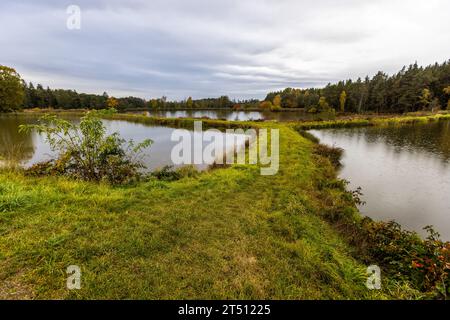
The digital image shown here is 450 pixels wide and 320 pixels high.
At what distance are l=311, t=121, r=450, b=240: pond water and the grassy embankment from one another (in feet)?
7.25

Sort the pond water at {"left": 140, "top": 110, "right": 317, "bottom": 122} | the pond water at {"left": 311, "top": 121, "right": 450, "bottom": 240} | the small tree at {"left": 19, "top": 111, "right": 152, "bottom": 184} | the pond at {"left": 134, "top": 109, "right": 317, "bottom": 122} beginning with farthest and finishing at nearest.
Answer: the pond water at {"left": 140, "top": 110, "right": 317, "bottom": 122}, the pond at {"left": 134, "top": 109, "right": 317, "bottom": 122}, the small tree at {"left": 19, "top": 111, "right": 152, "bottom": 184}, the pond water at {"left": 311, "top": 121, "right": 450, "bottom": 240}

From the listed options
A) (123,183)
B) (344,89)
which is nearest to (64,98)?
(123,183)

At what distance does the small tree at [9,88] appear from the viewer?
27.1m

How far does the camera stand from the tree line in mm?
48938

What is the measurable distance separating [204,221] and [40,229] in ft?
10.1

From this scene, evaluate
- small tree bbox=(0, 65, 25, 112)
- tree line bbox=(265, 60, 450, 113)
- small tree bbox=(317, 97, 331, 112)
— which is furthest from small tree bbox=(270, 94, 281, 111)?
small tree bbox=(0, 65, 25, 112)

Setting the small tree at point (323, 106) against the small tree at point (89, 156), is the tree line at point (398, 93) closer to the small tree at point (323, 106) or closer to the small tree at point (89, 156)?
the small tree at point (323, 106)

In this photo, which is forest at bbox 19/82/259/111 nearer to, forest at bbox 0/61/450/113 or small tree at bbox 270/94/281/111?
forest at bbox 0/61/450/113

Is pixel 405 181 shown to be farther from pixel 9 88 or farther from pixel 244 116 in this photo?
pixel 244 116

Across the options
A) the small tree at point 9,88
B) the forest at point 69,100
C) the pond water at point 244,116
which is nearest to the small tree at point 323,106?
the pond water at point 244,116

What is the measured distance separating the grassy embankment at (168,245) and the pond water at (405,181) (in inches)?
86.9

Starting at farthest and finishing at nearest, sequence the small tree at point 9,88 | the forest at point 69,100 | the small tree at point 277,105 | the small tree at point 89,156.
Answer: the small tree at point 277,105, the forest at point 69,100, the small tree at point 9,88, the small tree at point 89,156

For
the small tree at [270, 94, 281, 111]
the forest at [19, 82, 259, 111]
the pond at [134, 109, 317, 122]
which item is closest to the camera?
A: the pond at [134, 109, 317, 122]

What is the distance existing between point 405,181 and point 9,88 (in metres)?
43.5
